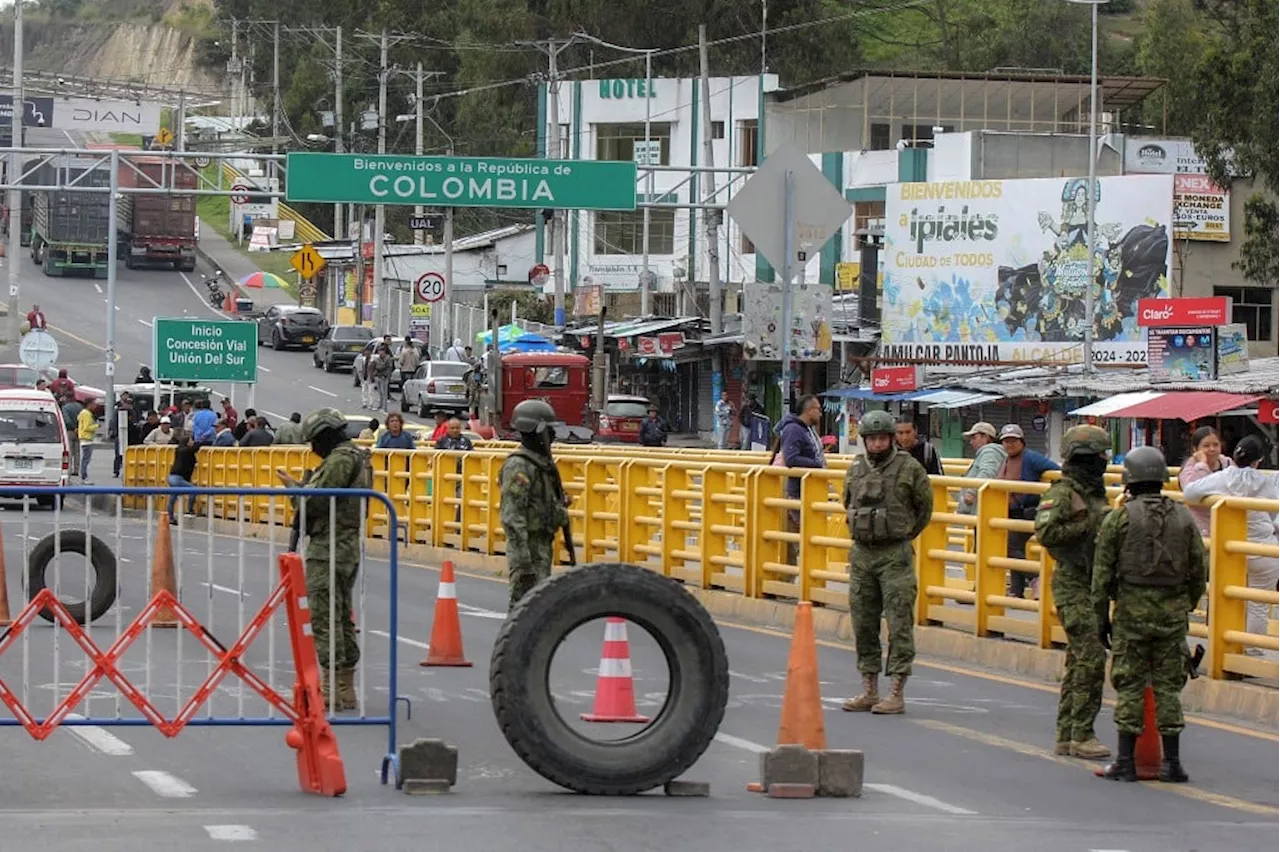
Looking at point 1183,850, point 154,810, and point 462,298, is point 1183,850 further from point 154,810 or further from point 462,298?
point 462,298

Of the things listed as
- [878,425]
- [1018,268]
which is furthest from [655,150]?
[878,425]

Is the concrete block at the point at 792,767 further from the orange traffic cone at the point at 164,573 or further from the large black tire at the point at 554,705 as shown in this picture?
the orange traffic cone at the point at 164,573

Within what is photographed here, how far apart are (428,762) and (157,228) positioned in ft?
273

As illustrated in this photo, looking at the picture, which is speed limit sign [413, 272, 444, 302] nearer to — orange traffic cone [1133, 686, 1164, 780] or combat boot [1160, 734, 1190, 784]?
orange traffic cone [1133, 686, 1164, 780]

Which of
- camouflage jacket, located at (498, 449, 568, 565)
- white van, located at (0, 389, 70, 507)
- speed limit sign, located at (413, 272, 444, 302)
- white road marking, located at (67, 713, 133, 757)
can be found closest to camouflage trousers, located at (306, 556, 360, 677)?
white road marking, located at (67, 713, 133, 757)

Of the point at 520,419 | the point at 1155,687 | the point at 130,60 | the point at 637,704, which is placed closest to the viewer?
the point at 1155,687

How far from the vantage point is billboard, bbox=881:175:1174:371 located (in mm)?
47562

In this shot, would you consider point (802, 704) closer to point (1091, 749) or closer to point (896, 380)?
A: point (1091, 749)

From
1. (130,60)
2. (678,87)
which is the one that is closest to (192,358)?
(678,87)

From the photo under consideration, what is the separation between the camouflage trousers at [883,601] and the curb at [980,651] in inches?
41.3

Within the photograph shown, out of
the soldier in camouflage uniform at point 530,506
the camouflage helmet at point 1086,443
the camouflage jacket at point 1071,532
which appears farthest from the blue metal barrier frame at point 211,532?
the soldier in camouflage uniform at point 530,506

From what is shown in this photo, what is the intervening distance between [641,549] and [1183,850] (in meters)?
12.7

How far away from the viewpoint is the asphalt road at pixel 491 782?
27.1 feet

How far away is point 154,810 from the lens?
8.61 metres
